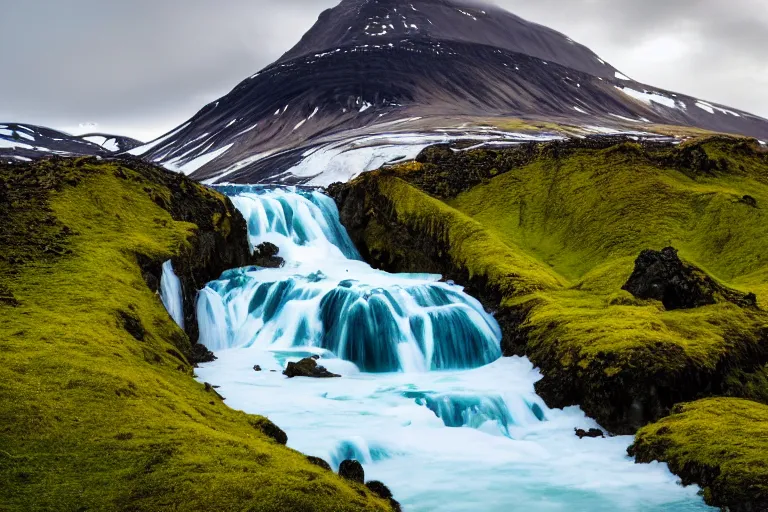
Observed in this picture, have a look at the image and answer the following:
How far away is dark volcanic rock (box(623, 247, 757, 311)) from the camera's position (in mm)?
26484

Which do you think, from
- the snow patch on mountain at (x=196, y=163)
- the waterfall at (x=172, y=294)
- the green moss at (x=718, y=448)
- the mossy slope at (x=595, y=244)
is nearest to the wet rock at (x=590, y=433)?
the mossy slope at (x=595, y=244)

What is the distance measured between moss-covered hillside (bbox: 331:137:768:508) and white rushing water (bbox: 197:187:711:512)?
163 cm

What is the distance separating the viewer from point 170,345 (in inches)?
869

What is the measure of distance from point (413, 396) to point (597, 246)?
19.0 metres

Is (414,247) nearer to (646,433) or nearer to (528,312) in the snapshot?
(528,312)

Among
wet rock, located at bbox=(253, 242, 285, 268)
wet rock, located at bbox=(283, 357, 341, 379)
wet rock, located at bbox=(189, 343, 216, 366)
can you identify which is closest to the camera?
wet rock, located at bbox=(283, 357, 341, 379)

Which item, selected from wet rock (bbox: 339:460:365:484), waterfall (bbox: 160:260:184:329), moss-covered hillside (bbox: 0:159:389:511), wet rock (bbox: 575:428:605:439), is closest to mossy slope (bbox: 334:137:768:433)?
wet rock (bbox: 575:428:605:439)

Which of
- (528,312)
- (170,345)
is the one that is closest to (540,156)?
(528,312)

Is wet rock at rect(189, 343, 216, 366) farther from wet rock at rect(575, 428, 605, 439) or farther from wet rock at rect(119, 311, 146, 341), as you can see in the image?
wet rock at rect(575, 428, 605, 439)

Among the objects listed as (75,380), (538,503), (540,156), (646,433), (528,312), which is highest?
(540,156)

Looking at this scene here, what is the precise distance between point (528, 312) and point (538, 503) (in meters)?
14.5

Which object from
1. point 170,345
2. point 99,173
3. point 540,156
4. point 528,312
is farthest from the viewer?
point 540,156

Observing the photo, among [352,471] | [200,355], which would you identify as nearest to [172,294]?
[200,355]

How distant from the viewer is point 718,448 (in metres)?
15.9
